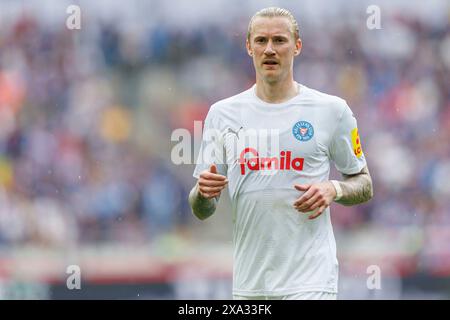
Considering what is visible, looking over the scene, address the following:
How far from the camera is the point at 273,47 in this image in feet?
17.3

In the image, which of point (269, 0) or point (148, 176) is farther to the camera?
point (269, 0)

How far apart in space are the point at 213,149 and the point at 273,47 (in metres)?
0.63

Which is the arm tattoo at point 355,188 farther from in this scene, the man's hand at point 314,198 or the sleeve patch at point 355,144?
the man's hand at point 314,198

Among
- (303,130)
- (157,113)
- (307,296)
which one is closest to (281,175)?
(303,130)

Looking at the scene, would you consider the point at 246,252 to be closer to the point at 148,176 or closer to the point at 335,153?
the point at 335,153

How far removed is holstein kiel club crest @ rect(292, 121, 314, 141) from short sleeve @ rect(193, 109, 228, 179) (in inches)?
16.1

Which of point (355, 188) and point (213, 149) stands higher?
point (213, 149)

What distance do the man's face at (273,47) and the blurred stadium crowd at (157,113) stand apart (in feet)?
20.5

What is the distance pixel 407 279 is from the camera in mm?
10992

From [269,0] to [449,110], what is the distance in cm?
292

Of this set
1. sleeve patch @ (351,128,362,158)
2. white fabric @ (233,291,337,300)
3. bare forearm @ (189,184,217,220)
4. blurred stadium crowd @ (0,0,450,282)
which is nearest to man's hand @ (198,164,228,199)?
bare forearm @ (189,184,217,220)

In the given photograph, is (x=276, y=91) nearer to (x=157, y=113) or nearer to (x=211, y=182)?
(x=211, y=182)

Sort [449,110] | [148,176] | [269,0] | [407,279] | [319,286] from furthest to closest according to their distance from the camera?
[269,0], [449,110], [148,176], [407,279], [319,286]
